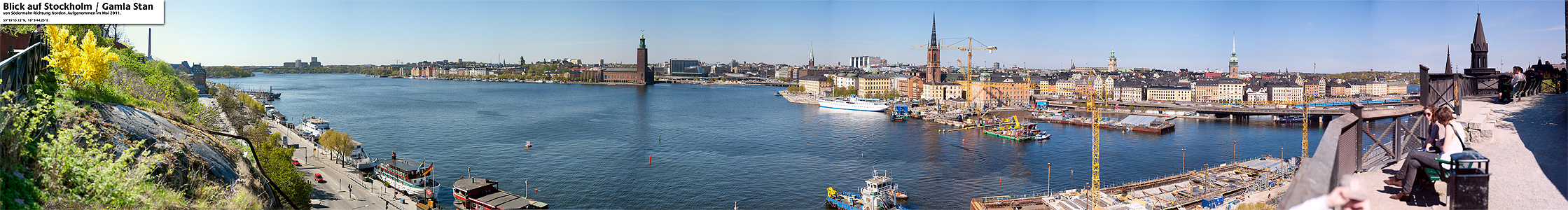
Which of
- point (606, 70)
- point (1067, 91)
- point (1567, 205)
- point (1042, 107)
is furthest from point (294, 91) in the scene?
point (1567, 205)

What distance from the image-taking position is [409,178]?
26.2 feet

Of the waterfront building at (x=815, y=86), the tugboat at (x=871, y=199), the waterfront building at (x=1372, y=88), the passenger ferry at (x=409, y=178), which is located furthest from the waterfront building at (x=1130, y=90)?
the passenger ferry at (x=409, y=178)

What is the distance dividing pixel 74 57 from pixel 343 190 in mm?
4478

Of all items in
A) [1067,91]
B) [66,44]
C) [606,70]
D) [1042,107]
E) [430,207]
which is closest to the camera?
[66,44]

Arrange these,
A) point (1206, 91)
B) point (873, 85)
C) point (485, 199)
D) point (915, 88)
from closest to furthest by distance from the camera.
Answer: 1. point (485, 199)
2. point (1206, 91)
3. point (915, 88)
4. point (873, 85)

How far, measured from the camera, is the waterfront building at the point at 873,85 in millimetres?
34750

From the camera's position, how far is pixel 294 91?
1282 inches

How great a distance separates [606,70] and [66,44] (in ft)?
174

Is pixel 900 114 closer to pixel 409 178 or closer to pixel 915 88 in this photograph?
pixel 915 88

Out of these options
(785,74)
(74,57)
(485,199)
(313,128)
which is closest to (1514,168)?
(74,57)

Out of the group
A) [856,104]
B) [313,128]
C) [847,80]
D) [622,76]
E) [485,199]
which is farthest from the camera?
[622,76]

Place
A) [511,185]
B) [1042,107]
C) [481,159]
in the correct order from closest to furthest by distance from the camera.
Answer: [511,185]
[481,159]
[1042,107]

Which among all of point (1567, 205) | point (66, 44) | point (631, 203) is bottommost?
point (631, 203)

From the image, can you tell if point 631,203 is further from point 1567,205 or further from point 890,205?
point 1567,205
